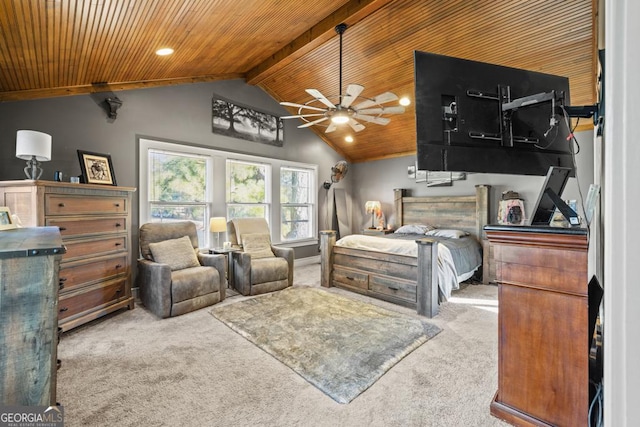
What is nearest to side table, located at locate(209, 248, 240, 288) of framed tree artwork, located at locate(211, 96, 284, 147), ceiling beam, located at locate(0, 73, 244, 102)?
framed tree artwork, located at locate(211, 96, 284, 147)

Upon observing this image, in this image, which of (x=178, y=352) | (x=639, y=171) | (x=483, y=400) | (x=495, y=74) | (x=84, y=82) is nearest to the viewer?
(x=639, y=171)

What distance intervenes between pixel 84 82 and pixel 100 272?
7.21ft

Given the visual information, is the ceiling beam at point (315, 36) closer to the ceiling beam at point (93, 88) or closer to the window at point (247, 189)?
the ceiling beam at point (93, 88)

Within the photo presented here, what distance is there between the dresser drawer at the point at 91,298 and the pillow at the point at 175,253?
45cm

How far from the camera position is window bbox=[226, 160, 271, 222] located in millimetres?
5008

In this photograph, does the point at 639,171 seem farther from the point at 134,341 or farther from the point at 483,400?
the point at 134,341

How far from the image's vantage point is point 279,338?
2.64 m

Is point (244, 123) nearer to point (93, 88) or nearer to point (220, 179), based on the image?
point (220, 179)

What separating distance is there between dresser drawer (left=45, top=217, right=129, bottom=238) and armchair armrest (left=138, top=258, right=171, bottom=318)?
1.70 ft

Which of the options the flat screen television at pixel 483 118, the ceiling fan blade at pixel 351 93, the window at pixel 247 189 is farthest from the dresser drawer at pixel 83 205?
the flat screen television at pixel 483 118

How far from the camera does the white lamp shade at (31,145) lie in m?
2.50

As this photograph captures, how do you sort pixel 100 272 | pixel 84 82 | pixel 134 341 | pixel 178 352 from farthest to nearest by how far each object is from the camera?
pixel 84 82
pixel 100 272
pixel 134 341
pixel 178 352

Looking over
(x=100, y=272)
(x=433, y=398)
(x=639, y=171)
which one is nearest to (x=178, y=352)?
(x=100, y=272)

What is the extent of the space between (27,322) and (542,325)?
7.30ft
